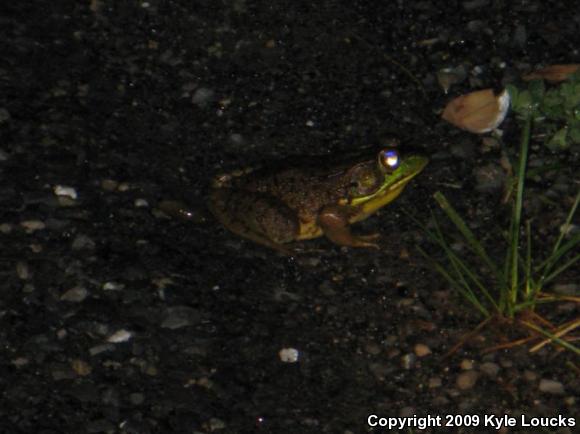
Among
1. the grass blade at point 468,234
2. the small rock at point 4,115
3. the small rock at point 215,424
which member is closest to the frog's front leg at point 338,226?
the grass blade at point 468,234

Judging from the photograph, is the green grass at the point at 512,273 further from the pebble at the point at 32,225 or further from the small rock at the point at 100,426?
the pebble at the point at 32,225

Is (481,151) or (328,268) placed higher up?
(481,151)

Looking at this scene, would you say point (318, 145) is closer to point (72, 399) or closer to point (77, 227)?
point (77, 227)

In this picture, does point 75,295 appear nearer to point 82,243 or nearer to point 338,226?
point 82,243

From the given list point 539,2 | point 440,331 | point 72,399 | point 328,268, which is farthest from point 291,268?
point 539,2

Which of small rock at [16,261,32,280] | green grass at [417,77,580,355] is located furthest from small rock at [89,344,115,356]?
green grass at [417,77,580,355]

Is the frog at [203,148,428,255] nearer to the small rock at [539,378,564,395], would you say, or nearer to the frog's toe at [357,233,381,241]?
the frog's toe at [357,233,381,241]
